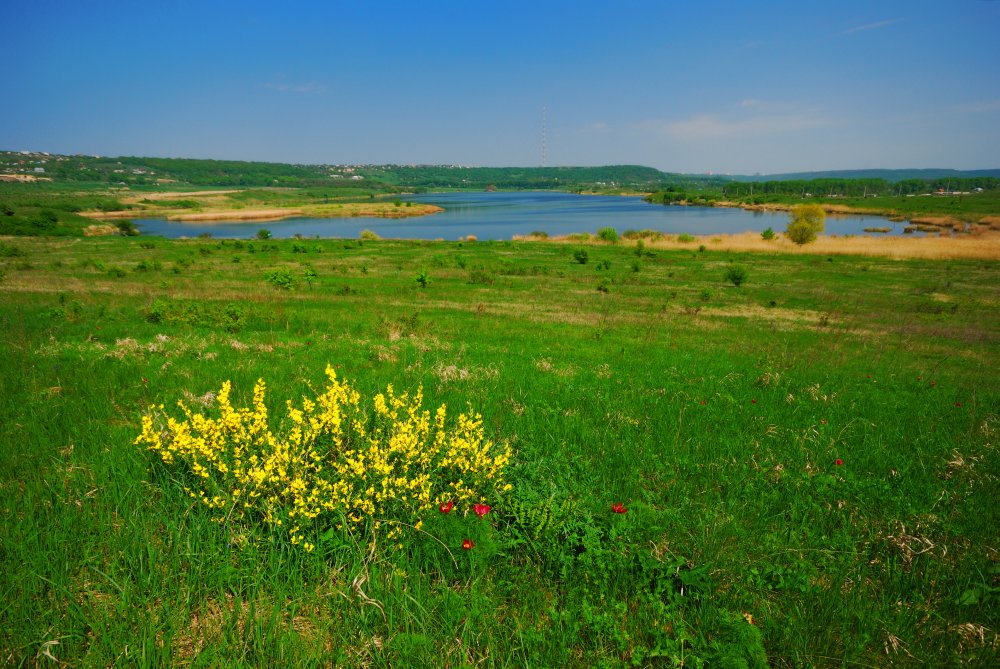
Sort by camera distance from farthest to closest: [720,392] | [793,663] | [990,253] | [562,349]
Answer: [990,253], [562,349], [720,392], [793,663]

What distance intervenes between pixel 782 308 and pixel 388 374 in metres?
24.9

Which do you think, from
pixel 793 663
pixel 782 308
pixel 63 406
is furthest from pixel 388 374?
pixel 782 308

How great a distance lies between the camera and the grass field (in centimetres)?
332

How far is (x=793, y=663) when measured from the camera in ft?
10.7

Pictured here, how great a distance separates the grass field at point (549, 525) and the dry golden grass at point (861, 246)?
52499 mm

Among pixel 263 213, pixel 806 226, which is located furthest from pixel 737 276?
pixel 263 213

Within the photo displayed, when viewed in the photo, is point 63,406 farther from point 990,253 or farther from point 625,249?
point 990,253

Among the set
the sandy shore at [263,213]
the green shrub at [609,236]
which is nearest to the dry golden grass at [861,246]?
the green shrub at [609,236]

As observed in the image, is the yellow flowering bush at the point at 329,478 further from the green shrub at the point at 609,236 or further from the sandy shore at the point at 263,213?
the sandy shore at the point at 263,213

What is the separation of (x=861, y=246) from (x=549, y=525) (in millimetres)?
72306

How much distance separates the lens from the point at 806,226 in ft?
205

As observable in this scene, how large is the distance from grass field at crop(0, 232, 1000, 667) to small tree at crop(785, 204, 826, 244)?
58.9 meters

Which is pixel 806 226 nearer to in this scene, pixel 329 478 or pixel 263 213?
pixel 329 478

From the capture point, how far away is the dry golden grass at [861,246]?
5172 centimetres
